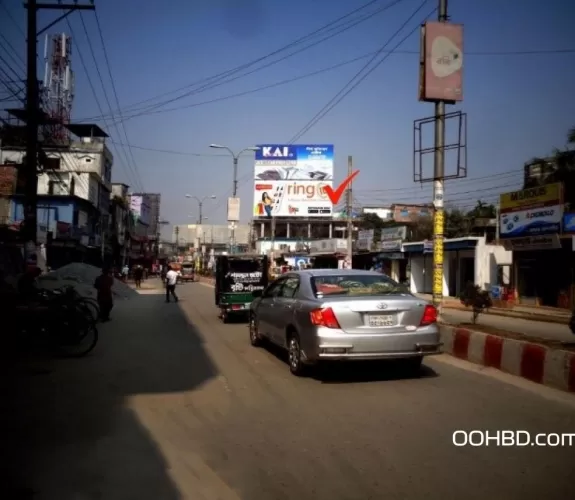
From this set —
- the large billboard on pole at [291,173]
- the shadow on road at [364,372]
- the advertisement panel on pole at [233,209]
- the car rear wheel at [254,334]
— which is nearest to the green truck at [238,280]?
the car rear wheel at [254,334]

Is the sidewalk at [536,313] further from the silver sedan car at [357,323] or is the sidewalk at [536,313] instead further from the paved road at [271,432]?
the silver sedan car at [357,323]

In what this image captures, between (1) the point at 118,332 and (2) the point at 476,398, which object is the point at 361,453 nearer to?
(2) the point at 476,398

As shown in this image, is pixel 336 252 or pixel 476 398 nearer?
pixel 476 398

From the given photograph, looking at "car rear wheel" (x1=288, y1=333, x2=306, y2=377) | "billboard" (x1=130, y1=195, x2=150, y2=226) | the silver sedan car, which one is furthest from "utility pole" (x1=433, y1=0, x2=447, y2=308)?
"billboard" (x1=130, y1=195, x2=150, y2=226)

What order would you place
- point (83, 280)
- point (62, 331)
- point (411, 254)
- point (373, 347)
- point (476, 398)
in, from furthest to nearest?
point (411, 254) → point (83, 280) → point (62, 331) → point (373, 347) → point (476, 398)

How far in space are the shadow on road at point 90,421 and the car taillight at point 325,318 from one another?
1.93 meters

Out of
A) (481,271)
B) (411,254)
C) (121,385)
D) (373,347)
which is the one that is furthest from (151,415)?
(411,254)

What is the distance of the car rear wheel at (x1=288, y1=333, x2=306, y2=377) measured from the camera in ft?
26.3

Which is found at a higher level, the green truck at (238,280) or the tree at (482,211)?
the tree at (482,211)

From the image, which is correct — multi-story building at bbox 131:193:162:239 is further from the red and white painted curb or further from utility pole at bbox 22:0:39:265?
the red and white painted curb

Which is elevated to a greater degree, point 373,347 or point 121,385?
point 373,347

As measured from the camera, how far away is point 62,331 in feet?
33.4

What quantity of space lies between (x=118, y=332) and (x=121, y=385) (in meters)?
6.89

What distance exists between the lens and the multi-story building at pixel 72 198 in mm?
40062
